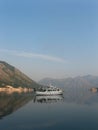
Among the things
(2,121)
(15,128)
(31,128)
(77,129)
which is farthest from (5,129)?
(77,129)

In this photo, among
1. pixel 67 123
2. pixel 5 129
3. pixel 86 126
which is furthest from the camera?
pixel 67 123

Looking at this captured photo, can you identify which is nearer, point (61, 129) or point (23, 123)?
point (61, 129)

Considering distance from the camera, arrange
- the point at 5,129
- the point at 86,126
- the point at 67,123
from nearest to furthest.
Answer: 1. the point at 5,129
2. the point at 86,126
3. the point at 67,123

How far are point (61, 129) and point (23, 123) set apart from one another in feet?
53.3

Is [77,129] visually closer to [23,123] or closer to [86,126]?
[86,126]

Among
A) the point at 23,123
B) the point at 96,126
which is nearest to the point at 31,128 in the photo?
the point at 23,123

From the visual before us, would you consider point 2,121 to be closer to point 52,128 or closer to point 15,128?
point 15,128

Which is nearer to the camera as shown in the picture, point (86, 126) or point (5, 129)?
point (5, 129)

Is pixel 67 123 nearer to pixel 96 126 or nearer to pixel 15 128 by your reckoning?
pixel 96 126

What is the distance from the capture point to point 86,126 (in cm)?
8381

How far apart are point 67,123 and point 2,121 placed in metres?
25.2

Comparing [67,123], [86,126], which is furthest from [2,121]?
[86,126]

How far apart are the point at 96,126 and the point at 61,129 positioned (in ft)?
45.8

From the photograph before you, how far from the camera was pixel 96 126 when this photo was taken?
277ft
